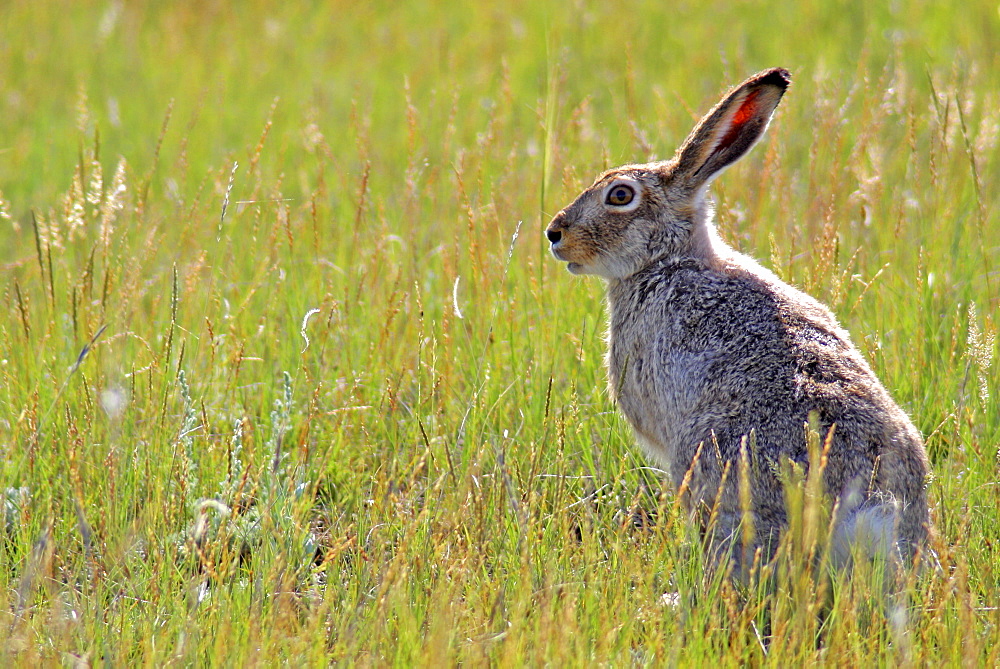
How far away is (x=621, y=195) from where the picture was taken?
4.34 m

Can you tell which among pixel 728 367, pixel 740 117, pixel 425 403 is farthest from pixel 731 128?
pixel 425 403

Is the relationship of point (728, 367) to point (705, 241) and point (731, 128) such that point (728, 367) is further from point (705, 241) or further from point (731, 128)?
point (731, 128)

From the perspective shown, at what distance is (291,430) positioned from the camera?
4438 mm

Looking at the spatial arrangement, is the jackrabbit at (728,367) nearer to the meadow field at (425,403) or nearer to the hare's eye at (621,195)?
the hare's eye at (621,195)

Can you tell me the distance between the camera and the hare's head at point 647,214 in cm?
424

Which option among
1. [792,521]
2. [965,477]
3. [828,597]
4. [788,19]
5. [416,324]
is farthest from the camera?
[788,19]

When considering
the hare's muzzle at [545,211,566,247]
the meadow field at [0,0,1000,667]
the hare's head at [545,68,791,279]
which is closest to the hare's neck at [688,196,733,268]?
the hare's head at [545,68,791,279]

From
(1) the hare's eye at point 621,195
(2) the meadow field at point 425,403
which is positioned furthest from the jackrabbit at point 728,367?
(2) the meadow field at point 425,403

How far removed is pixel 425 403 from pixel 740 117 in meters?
1.64

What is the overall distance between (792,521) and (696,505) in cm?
78

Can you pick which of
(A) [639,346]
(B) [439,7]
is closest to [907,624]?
(A) [639,346]

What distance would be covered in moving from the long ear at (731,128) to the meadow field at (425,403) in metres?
0.54

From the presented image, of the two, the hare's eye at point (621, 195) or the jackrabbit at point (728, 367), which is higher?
the hare's eye at point (621, 195)

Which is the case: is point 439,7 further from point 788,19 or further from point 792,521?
point 792,521
